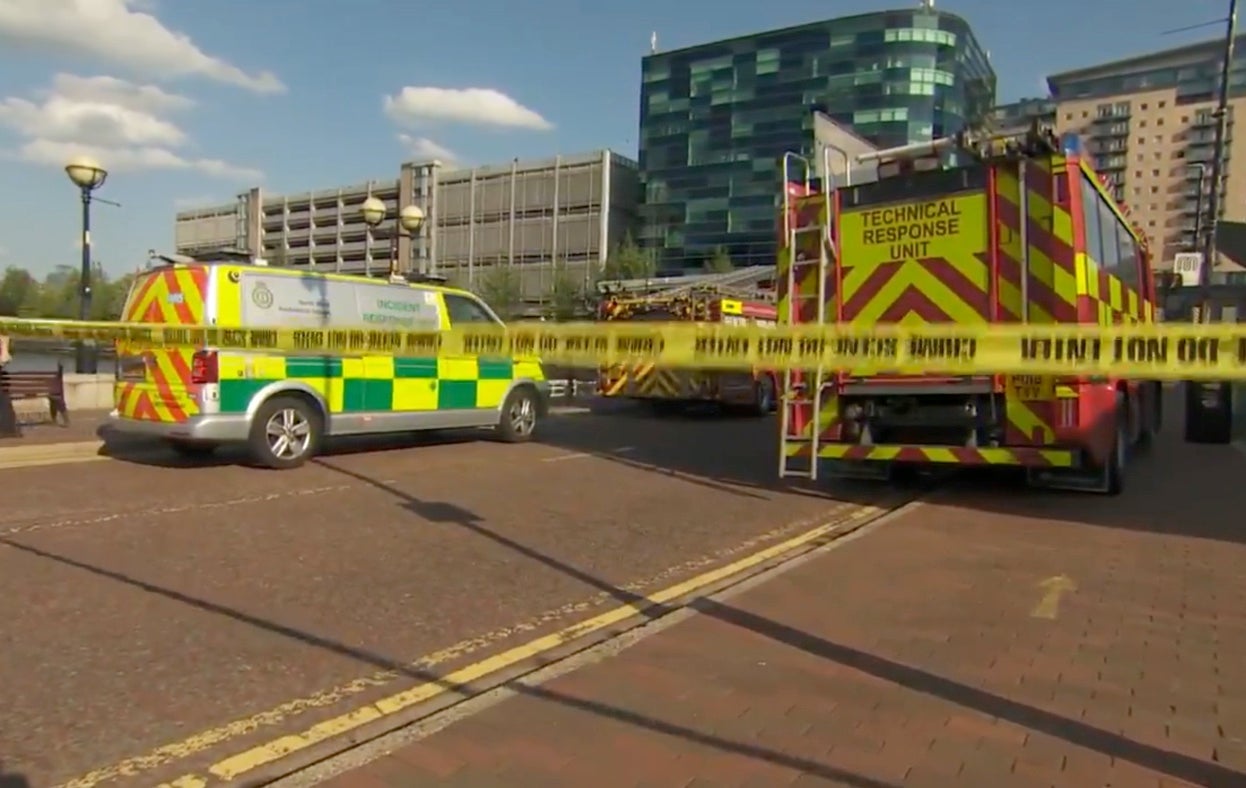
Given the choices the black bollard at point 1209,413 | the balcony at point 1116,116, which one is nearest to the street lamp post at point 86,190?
the black bollard at point 1209,413

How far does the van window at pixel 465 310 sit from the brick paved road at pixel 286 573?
2.15 metres

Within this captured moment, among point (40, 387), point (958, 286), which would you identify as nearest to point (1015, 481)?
point (958, 286)

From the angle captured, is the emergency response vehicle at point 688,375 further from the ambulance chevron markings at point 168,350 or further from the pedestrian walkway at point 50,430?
the ambulance chevron markings at point 168,350

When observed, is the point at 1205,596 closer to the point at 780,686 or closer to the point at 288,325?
the point at 780,686

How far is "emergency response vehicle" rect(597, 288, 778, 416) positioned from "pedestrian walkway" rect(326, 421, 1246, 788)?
34.9ft

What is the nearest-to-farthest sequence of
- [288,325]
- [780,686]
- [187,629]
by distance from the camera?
1. [780,686]
2. [187,629]
3. [288,325]

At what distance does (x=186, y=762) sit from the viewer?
2.89m

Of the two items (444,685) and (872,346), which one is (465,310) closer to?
(872,346)

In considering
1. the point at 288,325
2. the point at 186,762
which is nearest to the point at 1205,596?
the point at 186,762

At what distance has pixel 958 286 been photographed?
7516 millimetres

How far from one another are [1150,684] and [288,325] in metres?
8.19

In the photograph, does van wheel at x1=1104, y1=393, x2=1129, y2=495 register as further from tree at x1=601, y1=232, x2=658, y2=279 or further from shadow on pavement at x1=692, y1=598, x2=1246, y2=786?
tree at x1=601, y1=232, x2=658, y2=279

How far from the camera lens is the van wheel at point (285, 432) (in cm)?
894

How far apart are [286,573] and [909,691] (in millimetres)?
3552
